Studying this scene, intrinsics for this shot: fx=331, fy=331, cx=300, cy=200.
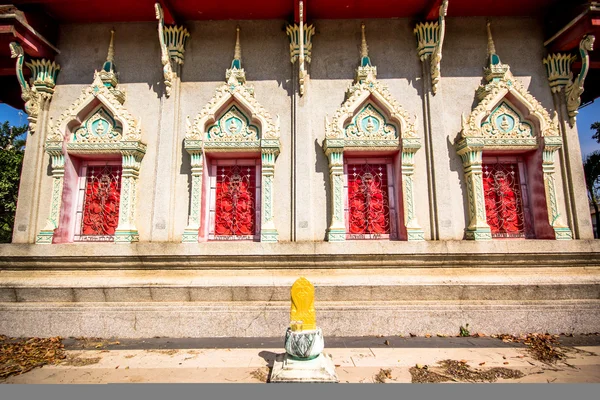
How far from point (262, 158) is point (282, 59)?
2553mm

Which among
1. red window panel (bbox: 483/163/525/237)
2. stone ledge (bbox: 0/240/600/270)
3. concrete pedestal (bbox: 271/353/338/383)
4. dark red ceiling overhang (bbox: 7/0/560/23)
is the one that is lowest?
concrete pedestal (bbox: 271/353/338/383)

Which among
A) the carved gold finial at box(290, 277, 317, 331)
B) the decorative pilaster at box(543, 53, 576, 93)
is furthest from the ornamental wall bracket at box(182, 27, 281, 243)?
the decorative pilaster at box(543, 53, 576, 93)

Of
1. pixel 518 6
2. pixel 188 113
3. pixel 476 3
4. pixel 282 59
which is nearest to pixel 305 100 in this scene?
pixel 282 59

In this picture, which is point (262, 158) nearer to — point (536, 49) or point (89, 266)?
point (89, 266)

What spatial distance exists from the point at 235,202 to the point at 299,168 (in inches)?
65.3

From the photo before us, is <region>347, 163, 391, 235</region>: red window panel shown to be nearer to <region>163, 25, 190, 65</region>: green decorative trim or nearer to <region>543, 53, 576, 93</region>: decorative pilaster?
<region>543, 53, 576, 93</region>: decorative pilaster

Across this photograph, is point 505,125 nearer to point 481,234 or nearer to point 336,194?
point 481,234

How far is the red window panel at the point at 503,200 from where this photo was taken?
7457 millimetres

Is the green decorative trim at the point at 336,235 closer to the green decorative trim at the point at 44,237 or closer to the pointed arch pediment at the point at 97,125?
the pointed arch pediment at the point at 97,125

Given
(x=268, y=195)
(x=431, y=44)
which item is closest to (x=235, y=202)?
(x=268, y=195)

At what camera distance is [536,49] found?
7.90 m

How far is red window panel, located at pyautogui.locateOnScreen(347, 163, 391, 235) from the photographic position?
24.3 ft

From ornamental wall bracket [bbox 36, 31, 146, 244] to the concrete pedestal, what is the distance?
4660mm

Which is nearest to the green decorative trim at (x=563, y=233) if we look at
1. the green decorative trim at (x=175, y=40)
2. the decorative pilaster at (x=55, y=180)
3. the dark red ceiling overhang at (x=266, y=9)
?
the dark red ceiling overhang at (x=266, y=9)
